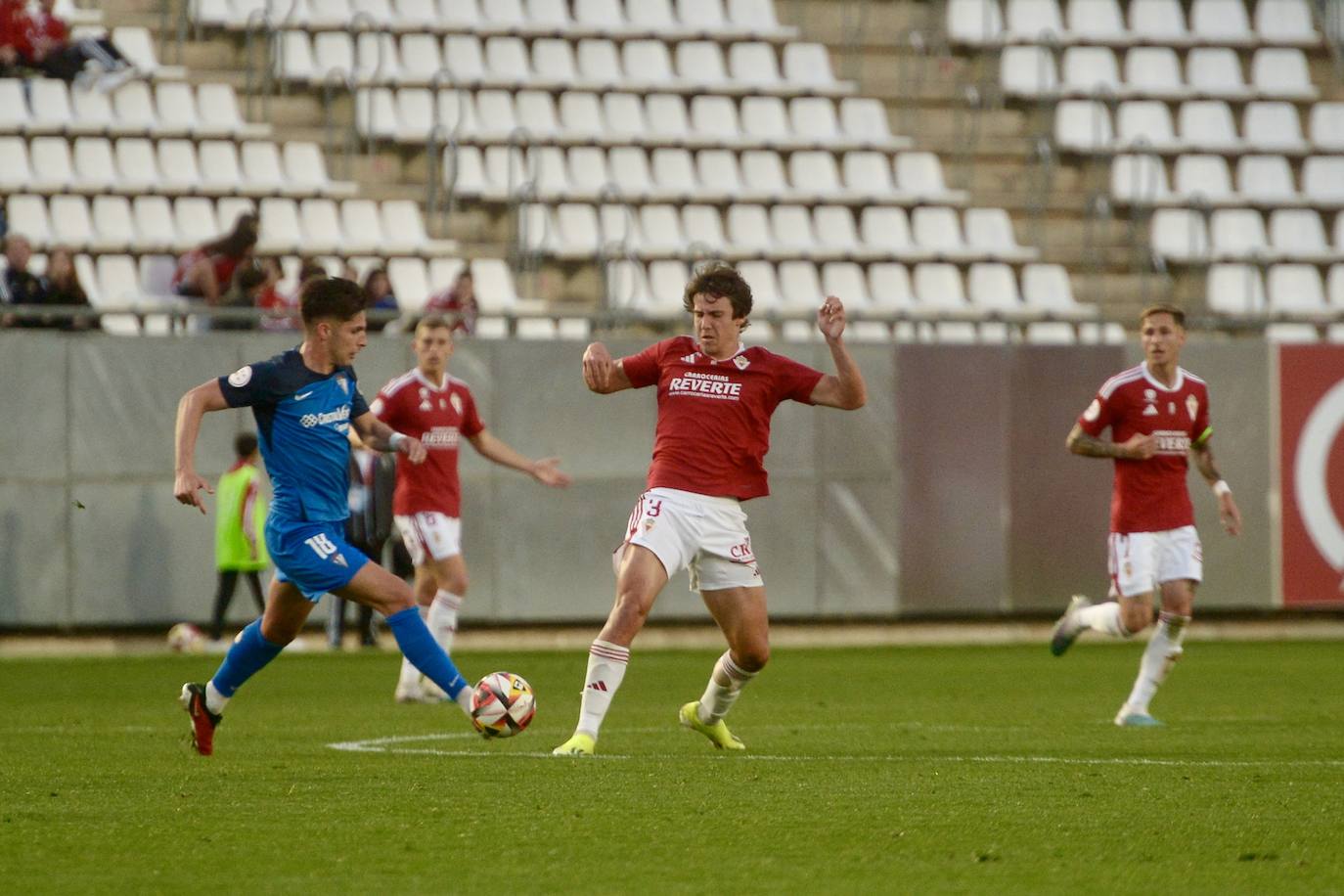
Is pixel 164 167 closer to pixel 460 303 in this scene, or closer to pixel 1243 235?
pixel 460 303

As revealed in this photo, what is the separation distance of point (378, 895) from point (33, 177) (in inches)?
681

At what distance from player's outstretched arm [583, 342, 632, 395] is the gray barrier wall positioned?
10.3 metres

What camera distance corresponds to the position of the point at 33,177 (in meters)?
21.5

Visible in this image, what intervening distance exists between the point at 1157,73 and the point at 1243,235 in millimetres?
2704

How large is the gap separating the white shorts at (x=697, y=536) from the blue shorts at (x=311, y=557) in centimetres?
121

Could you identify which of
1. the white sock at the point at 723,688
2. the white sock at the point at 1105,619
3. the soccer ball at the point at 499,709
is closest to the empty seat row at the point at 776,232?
the white sock at the point at 1105,619

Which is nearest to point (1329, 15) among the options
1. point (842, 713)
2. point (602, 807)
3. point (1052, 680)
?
point (1052, 680)

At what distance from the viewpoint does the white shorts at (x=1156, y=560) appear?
11.9 metres

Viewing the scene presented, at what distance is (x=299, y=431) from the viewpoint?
920 centimetres

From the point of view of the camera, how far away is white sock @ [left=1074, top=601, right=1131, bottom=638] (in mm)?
12500

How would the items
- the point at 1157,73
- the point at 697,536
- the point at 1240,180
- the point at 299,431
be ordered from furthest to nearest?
the point at 1157,73
the point at 1240,180
the point at 697,536
the point at 299,431

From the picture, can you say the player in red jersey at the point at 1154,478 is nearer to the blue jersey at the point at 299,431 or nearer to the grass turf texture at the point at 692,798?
the grass turf texture at the point at 692,798

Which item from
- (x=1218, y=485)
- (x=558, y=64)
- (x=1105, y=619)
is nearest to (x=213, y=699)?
(x=1105, y=619)

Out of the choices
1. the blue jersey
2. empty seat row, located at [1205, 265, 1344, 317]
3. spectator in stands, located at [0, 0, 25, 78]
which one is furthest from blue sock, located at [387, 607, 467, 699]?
empty seat row, located at [1205, 265, 1344, 317]
